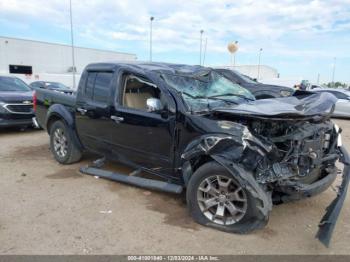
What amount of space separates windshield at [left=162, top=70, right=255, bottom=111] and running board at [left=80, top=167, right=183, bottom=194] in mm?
1040

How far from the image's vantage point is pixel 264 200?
3508 millimetres

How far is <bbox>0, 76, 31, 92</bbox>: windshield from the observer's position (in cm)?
1003

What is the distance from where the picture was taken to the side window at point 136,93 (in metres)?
4.90

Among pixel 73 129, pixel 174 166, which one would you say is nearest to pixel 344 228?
pixel 174 166

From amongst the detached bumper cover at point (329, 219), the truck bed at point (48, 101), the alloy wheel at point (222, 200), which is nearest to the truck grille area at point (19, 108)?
the truck bed at point (48, 101)

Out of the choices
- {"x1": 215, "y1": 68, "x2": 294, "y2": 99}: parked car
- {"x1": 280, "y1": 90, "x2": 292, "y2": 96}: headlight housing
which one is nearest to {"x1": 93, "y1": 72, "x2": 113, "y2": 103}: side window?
{"x1": 215, "y1": 68, "x2": 294, "y2": 99}: parked car

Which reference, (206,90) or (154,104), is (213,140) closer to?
(154,104)

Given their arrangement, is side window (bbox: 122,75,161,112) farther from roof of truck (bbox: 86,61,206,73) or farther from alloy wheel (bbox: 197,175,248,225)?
alloy wheel (bbox: 197,175,248,225)

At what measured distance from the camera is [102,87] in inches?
209

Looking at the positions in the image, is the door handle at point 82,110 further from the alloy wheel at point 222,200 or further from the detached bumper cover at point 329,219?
the detached bumper cover at point 329,219

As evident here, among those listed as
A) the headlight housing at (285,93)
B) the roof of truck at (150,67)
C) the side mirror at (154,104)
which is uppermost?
the roof of truck at (150,67)

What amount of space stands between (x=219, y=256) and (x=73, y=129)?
376 cm

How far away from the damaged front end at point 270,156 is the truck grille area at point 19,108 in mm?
6712

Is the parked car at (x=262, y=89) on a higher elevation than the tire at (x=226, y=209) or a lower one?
higher
